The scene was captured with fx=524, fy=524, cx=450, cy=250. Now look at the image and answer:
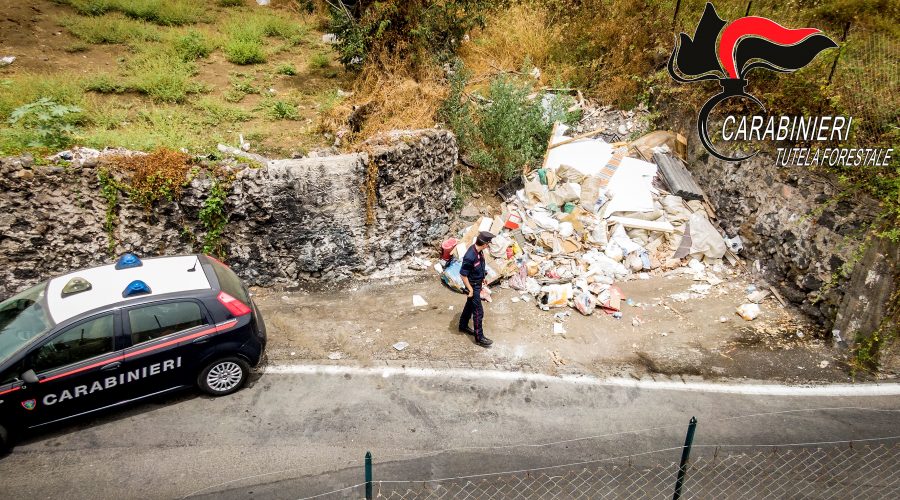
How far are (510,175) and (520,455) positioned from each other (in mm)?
5807

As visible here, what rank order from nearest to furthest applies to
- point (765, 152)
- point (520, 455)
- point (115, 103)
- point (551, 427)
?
point (520, 455), point (551, 427), point (765, 152), point (115, 103)

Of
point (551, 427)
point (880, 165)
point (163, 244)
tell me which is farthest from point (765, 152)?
point (163, 244)

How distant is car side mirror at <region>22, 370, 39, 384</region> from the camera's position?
17.5ft

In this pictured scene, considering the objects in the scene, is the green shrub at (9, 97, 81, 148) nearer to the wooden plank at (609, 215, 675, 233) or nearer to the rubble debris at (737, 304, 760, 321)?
the wooden plank at (609, 215, 675, 233)

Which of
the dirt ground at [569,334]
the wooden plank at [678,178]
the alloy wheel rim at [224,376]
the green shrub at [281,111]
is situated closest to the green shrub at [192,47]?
the green shrub at [281,111]

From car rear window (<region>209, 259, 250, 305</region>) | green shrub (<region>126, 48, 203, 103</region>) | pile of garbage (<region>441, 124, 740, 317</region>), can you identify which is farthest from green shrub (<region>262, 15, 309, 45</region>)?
car rear window (<region>209, 259, 250, 305</region>)

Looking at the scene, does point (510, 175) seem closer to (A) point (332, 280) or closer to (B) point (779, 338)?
(A) point (332, 280)

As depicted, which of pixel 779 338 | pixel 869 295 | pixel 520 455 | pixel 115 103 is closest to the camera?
pixel 520 455

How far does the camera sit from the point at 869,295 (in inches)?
278

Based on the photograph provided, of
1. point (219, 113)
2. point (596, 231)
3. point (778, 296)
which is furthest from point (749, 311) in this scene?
point (219, 113)

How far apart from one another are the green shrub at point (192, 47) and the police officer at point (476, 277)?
9.09 m

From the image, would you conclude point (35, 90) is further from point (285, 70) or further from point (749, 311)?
point (749, 311)

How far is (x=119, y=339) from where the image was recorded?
5738mm

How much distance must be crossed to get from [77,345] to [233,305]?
1.58 metres
